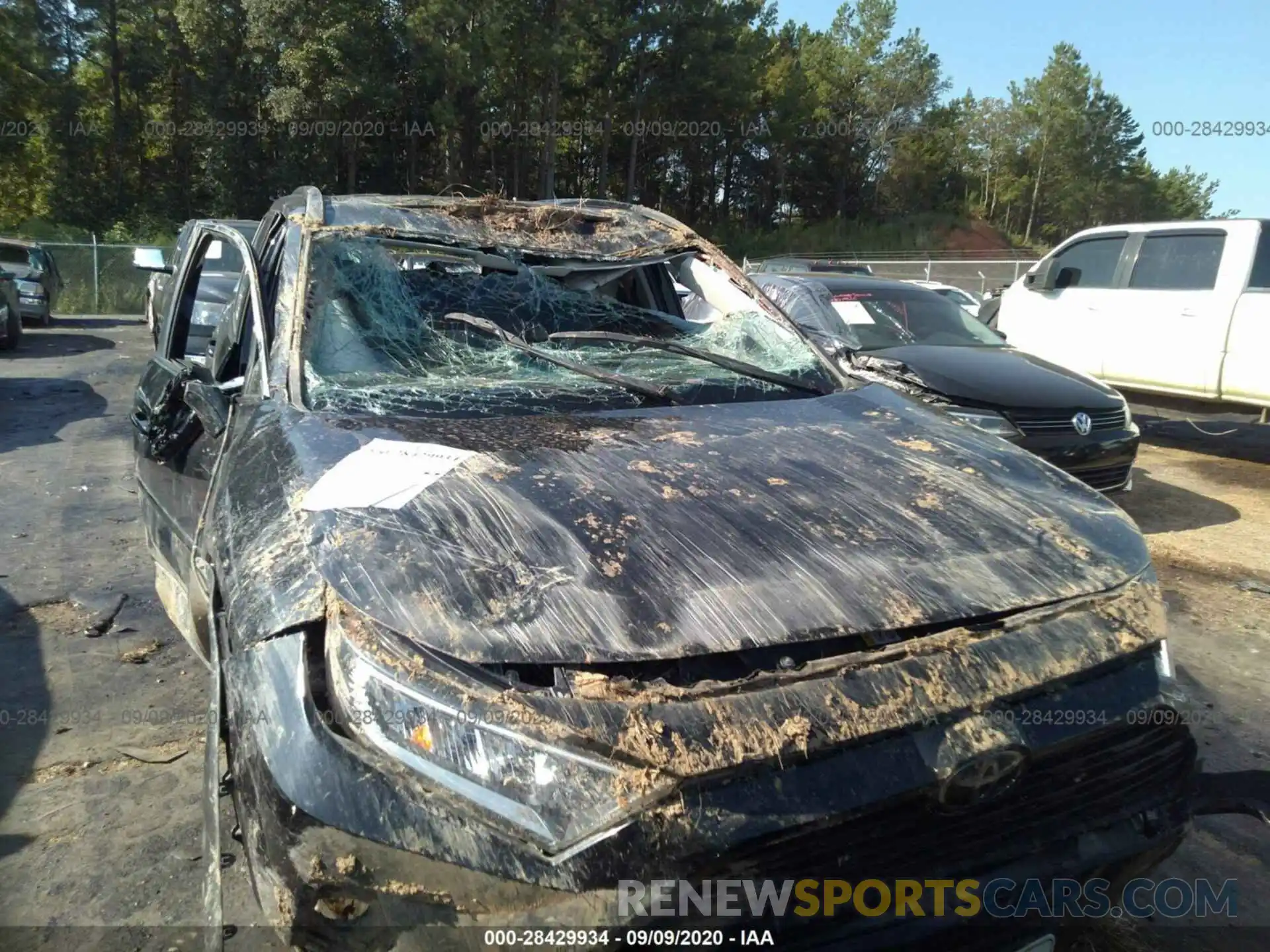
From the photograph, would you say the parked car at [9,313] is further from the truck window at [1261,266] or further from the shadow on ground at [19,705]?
the truck window at [1261,266]

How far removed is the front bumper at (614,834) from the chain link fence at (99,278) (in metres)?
23.8

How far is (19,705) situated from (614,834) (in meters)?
3.09

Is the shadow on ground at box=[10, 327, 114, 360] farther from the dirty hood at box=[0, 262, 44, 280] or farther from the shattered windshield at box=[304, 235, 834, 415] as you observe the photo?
the shattered windshield at box=[304, 235, 834, 415]

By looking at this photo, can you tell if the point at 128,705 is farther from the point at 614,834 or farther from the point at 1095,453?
the point at 1095,453

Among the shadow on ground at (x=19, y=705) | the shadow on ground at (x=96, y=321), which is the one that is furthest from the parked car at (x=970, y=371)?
the shadow on ground at (x=96, y=321)

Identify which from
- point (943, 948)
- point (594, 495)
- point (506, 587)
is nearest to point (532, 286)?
point (594, 495)

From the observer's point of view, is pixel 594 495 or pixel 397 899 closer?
pixel 397 899

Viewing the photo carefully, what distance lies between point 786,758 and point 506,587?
1.97 ft

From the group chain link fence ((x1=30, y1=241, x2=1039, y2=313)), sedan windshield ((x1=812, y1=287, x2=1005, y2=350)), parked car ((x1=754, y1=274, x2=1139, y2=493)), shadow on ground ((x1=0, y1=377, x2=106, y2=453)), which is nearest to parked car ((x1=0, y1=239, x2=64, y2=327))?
chain link fence ((x1=30, y1=241, x2=1039, y2=313))

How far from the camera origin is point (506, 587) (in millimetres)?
1798

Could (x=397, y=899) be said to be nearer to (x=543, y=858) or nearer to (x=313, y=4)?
(x=543, y=858)

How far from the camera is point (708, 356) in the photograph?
3.21 meters

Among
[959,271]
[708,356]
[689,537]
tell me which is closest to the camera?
[689,537]

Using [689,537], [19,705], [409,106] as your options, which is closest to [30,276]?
[19,705]
